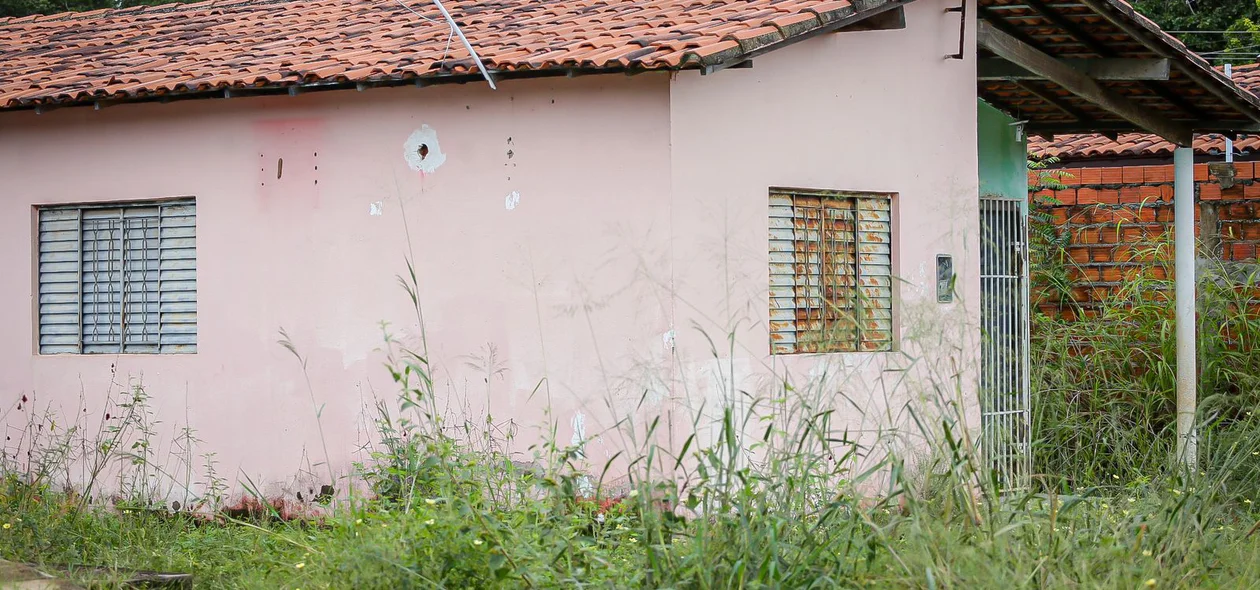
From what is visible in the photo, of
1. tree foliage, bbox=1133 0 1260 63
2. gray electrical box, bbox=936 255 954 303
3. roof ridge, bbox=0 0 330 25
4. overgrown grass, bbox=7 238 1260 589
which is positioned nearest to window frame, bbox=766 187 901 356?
gray electrical box, bbox=936 255 954 303

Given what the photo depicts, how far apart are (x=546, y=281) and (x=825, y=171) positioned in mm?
1714

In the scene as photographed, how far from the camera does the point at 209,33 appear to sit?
9.70 m

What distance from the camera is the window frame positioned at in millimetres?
7375

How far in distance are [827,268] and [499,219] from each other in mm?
1900

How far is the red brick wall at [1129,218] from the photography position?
11.6m

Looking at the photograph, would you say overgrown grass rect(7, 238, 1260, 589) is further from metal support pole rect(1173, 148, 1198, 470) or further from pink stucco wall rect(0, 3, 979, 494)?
metal support pole rect(1173, 148, 1198, 470)

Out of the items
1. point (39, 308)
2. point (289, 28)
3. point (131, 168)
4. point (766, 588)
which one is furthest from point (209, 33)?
point (766, 588)

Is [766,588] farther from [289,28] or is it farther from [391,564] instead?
[289,28]

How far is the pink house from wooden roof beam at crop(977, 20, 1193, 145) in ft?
0.86

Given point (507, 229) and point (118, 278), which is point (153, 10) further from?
point (507, 229)

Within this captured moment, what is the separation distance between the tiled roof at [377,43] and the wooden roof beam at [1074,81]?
4.62 ft

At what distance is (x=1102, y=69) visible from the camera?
9.10m

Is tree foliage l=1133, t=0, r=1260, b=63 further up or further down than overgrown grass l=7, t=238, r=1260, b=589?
further up

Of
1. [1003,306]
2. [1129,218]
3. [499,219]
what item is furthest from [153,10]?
[1129,218]
